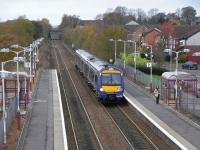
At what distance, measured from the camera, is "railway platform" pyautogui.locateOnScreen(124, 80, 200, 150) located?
2996 centimetres

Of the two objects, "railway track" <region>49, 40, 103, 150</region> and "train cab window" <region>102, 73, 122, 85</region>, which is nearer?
"railway track" <region>49, 40, 103, 150</region>

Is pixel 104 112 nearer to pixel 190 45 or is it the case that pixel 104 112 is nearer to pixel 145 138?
pixel 145 138

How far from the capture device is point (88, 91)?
5544 centimetres

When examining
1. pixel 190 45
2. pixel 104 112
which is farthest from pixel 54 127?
pixel 190 45

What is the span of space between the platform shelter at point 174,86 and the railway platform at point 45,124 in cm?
975

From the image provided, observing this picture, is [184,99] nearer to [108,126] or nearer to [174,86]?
[174,86]

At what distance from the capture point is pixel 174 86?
46.3m

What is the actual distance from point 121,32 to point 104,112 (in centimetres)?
4214

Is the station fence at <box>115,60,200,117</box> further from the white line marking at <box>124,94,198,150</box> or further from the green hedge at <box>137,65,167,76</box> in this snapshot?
the green hedge at <box>137,65,167,76</box>

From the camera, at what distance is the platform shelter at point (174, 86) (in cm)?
4517

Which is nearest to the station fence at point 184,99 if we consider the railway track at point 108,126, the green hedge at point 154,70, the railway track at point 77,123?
the railway track at point 108,126

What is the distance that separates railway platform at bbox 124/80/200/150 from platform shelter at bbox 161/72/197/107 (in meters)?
1.23

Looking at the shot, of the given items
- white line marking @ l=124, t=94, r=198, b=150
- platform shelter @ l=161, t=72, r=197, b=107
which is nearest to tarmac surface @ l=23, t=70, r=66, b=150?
white line marking @ l=124, t=94, r=198, b=150

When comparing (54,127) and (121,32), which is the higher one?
(121,32)
